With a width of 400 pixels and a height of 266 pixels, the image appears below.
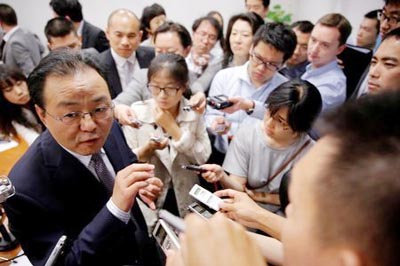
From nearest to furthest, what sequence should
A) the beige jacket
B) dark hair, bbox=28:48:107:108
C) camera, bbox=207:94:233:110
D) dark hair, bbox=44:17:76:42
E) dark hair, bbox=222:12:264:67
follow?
dark hair, bbox=28:48:107:108 → the beige jacket → camera, bbox=207:94:233:110 → dark hair, bbox=222:12:264:67 → dark hair, bbox=44:17:76:42

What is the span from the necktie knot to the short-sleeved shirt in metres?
0.61

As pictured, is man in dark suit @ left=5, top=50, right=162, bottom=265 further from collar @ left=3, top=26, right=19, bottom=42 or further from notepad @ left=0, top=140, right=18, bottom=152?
collar @ left=3, top=26, right=19, bottom=42

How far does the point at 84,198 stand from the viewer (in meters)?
1.02

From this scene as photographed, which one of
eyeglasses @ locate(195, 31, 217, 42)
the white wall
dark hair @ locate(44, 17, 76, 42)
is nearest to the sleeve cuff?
eyeglasses @ locate(195, 31, 217, 42)

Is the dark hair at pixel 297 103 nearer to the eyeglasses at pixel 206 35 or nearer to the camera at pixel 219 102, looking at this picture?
the camera at pixel 219 102

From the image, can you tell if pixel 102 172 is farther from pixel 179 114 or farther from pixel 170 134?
pixel 179 114

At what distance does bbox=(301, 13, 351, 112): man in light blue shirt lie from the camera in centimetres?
214

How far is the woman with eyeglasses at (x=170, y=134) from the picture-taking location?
1.57 meters

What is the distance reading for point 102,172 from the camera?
3.67 ft

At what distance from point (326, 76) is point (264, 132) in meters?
0.98

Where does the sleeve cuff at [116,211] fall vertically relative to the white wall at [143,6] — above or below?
below

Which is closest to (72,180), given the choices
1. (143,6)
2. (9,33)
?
(9,33)

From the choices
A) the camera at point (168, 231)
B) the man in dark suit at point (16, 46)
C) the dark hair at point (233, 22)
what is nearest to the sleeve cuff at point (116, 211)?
the camera at point (168, 231)

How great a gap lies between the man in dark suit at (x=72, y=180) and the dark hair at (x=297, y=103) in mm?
669
